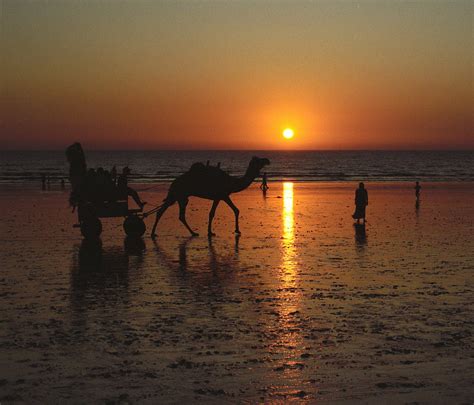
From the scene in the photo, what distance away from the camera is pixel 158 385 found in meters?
7.16

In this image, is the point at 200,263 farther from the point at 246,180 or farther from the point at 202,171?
the point at 246,180

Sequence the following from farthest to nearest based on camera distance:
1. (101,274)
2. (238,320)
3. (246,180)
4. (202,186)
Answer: (246,180)
(202,186)
(101,274)
(238,320)

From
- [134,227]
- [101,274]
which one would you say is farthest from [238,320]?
[134,227]

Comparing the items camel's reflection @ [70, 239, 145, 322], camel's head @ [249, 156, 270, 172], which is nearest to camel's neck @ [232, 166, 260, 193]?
camel's head @ [249, 156, 270, 172]

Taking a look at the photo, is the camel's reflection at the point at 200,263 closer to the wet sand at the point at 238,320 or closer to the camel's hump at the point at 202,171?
the wet sand at the point at 238,320

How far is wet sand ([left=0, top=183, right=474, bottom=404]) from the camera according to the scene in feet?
23.5

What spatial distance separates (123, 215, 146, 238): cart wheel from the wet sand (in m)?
0.85

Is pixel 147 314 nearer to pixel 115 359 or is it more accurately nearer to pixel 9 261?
pixel 115 359

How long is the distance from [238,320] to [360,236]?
11136mm

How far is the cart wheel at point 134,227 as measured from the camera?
66.2 ft

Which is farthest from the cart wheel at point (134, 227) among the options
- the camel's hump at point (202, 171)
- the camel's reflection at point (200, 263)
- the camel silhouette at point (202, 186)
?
the camel's hump at point (202, 171)

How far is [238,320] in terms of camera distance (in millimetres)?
9883

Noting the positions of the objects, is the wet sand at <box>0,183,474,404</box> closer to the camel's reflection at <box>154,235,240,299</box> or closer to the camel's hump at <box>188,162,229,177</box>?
the camel's reflection at <box>154,235,240,299</box>

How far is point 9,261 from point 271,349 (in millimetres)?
8771
